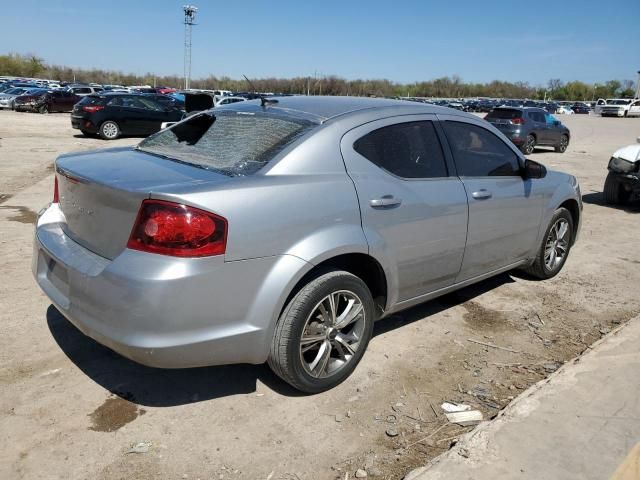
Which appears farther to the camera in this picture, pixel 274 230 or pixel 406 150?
pixel 406 150

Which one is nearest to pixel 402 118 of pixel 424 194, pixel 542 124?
pixel 424 194

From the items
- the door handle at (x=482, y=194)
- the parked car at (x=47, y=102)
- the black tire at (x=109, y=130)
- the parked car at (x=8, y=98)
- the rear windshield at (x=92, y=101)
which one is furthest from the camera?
the parked car at (x=8, y=98)

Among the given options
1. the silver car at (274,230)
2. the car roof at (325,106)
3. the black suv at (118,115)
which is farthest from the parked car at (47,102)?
the car roof at (325,106)

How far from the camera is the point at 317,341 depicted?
305 cm

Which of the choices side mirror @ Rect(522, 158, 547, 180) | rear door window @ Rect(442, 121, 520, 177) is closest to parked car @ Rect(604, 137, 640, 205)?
side mirror @ Rect(522, 158, 547, 180)

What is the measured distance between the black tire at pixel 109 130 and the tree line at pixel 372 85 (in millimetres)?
74190

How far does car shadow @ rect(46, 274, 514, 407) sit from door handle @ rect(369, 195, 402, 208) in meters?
1.19

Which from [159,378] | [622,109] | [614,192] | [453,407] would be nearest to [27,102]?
[614,192]

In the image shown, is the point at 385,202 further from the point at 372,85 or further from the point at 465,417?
the point at 372,85

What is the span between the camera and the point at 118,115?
17.8 metres

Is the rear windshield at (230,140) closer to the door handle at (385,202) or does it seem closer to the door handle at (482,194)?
the door handle at (385,202)

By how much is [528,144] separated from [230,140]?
16.8m

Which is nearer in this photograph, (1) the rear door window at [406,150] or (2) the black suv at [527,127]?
(1) the rear door window at [406,150]

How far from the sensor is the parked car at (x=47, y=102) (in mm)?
31109
